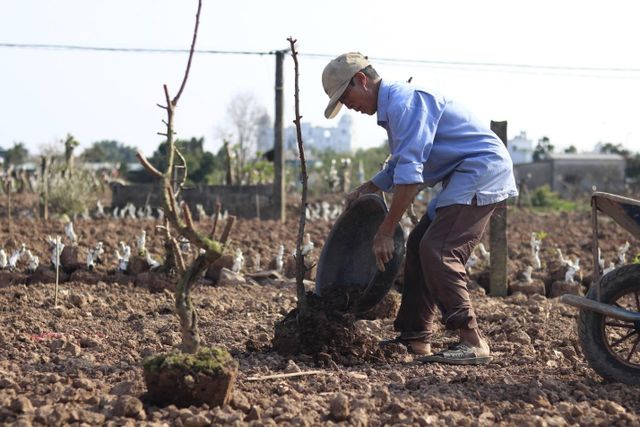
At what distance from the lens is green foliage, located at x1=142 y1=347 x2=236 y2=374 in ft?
11.4

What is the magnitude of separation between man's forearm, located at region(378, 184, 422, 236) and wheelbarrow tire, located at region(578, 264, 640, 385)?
3.05 ft

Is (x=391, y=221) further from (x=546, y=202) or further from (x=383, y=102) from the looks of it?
(x=546, y=202)

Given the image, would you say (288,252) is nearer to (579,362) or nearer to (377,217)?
(377,217)

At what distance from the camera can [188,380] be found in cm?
345

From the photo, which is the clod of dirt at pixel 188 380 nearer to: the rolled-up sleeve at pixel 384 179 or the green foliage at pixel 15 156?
the rolled-up sleeve at pixel 384 179

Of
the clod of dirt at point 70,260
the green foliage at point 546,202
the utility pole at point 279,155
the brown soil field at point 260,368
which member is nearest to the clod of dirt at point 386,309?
the brown soil field at point 260,368

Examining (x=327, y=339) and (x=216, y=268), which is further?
(x=216, y=268)

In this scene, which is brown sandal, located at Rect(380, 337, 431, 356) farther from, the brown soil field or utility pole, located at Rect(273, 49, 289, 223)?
utility pole, located at Rect(273, 49, 289, 223)

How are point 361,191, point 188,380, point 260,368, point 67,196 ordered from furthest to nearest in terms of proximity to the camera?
point 67,196, point 361,191, point 260,368, point 188,380

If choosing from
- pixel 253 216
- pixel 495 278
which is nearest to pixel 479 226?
pixel 495 278

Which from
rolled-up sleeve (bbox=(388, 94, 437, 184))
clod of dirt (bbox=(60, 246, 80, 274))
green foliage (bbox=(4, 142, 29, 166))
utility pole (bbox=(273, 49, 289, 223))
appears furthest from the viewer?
green foliage (bbox=(4, 142, 29, 166))

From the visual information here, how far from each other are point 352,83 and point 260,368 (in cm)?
144

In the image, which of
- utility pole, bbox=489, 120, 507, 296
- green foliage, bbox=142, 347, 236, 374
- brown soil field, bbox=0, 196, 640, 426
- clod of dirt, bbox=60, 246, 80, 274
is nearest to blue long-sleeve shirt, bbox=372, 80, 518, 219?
brown soil field, bbox=0, 196, 640, 426

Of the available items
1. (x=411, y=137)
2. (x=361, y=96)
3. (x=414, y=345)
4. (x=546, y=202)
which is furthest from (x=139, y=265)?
(x=546, y=202)
